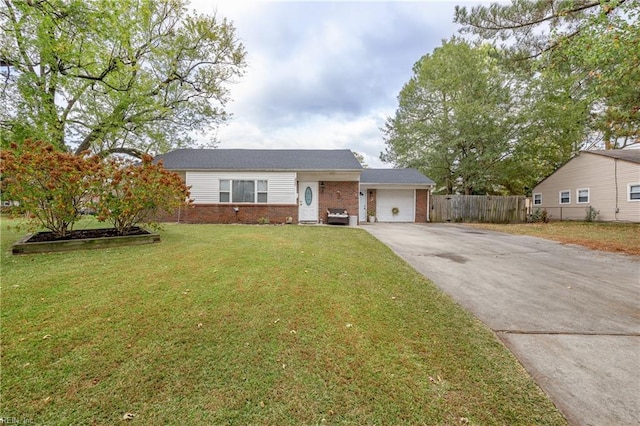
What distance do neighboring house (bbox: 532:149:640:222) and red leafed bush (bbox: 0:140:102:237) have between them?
83.3ft

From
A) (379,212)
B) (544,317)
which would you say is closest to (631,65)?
(544,317)

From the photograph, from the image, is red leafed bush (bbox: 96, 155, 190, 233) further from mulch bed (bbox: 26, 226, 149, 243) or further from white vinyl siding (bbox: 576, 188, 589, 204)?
white vinyl siding (bbox: 576, 188, 589, 204)

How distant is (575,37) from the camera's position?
7.24 metres

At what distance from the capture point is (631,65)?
6914mm

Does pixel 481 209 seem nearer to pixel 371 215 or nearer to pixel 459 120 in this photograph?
pixel 459 120

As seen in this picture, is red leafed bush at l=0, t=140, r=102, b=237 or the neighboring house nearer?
red leafed bush at l=0, t=140, r=102, b=237

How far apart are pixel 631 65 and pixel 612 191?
14164 mm

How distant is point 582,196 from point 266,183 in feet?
70.9

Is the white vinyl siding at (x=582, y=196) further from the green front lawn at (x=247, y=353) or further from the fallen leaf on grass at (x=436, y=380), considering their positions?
the fallen leaf on grass at (x=436, y=380)

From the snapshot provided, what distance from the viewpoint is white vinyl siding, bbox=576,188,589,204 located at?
18031 mm

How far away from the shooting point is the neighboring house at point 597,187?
1555cm

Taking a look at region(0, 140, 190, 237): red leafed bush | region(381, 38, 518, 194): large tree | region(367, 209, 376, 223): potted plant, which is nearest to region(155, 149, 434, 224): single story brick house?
region(367, 209, 376, 223): potted plant

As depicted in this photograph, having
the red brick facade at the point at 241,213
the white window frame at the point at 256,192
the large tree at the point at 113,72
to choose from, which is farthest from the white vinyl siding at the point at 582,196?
the large tree at the point at 113,72

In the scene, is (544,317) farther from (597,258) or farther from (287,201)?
(287,201)
